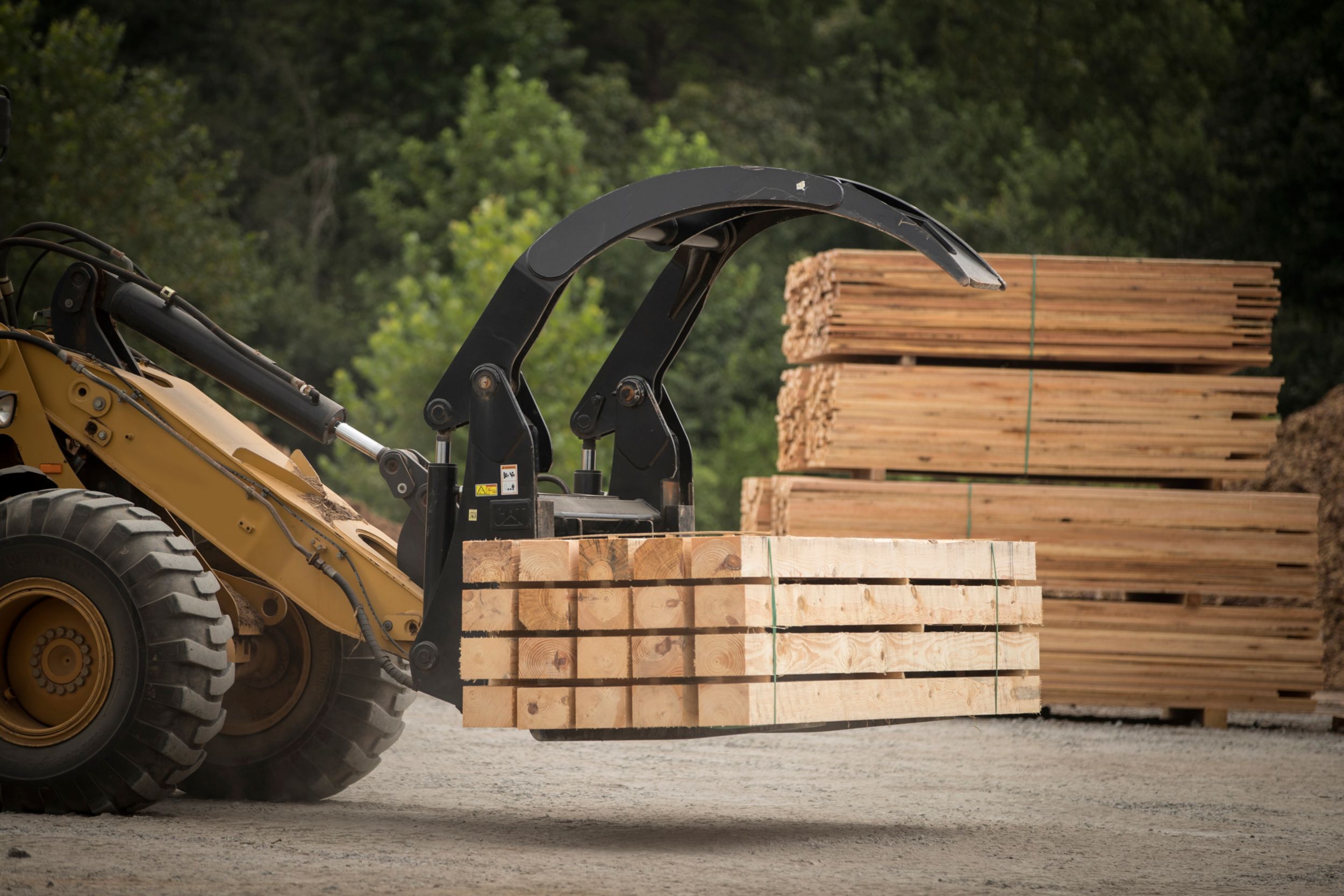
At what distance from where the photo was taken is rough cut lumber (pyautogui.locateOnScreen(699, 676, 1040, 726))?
579 centimetres

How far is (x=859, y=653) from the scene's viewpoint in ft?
20.6

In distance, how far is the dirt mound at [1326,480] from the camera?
14.9 metres

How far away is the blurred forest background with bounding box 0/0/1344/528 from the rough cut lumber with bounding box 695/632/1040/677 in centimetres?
2008

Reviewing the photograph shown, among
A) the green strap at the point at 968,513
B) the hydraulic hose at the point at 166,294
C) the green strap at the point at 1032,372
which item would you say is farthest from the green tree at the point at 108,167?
the hydraulic hose at the point at 166,294

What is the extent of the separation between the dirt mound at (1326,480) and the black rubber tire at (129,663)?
413 inches

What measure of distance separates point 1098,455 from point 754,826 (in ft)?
18.0

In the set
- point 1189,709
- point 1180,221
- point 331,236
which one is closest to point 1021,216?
point 1180,221

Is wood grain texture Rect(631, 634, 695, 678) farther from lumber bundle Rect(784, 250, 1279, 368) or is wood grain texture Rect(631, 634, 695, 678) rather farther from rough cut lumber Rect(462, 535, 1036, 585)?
lumber bundle Rect(784, 250, 1279, 368)

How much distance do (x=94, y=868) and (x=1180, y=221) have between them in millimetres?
26010

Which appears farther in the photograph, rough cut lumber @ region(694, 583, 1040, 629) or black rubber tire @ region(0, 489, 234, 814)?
black rubber tire @ region(0, 489, 234, 814)

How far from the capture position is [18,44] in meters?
28.6

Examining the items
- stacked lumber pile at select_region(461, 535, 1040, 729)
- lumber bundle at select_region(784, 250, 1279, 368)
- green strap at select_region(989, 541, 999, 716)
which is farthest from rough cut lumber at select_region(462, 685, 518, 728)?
lumber bundle at select_region(784, 250, 1279, 368)

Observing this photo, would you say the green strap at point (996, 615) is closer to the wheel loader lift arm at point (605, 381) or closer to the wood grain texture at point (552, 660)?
the wheel loader lift arm at point (605, 381)

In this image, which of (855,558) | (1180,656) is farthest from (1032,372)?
(855,558)
